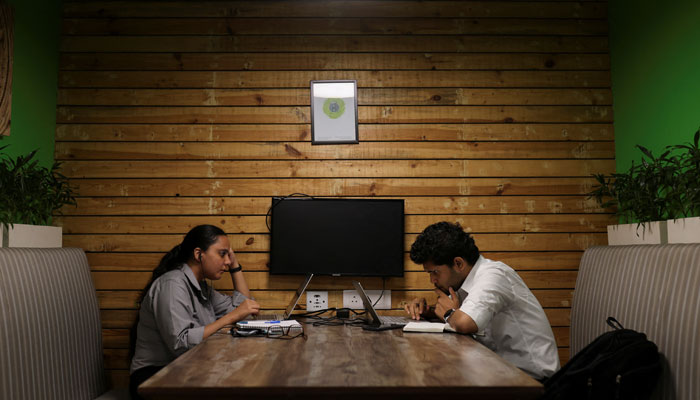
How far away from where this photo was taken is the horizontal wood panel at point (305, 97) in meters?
3.47

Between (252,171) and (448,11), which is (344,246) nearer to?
(252,171)

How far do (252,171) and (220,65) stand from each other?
734 mm

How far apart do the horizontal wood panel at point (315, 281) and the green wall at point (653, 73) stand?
858 millimetres

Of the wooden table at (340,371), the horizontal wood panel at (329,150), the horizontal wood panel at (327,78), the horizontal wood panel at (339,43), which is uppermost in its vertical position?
the horizontal wood panel at (339,43)

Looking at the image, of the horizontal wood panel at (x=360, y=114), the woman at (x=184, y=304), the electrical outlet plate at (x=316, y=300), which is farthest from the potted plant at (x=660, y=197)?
the woman at (x=184, y=304)

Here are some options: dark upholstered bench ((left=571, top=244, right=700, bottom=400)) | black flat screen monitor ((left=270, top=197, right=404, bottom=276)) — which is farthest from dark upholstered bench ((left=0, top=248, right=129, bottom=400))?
dark upholstered bench ((left=571, top=244, right=700, bottom=400))

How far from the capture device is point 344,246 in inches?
131

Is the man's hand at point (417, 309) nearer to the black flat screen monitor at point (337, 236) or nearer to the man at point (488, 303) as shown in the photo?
the man at point (488, 303)

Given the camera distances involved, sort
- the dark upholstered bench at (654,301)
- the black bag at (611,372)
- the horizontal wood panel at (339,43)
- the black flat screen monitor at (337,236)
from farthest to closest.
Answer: the horizontal wood panel at (339,43)
the black flat screen monitor at (337,236)
the dark upholstered bench at (654,301)
the black bag at (611,372)

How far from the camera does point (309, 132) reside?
3457 mm

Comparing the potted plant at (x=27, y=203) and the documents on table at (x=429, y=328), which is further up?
the potted plant at (x=27, y=203)

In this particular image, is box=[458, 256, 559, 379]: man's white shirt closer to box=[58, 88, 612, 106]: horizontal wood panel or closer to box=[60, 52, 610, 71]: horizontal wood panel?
box=[58, 88, 612, 106]: horizontal wood panel

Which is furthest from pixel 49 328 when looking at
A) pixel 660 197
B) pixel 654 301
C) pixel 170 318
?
pixel 660 197

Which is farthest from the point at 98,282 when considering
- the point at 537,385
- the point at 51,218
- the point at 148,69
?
the point at 537,385
